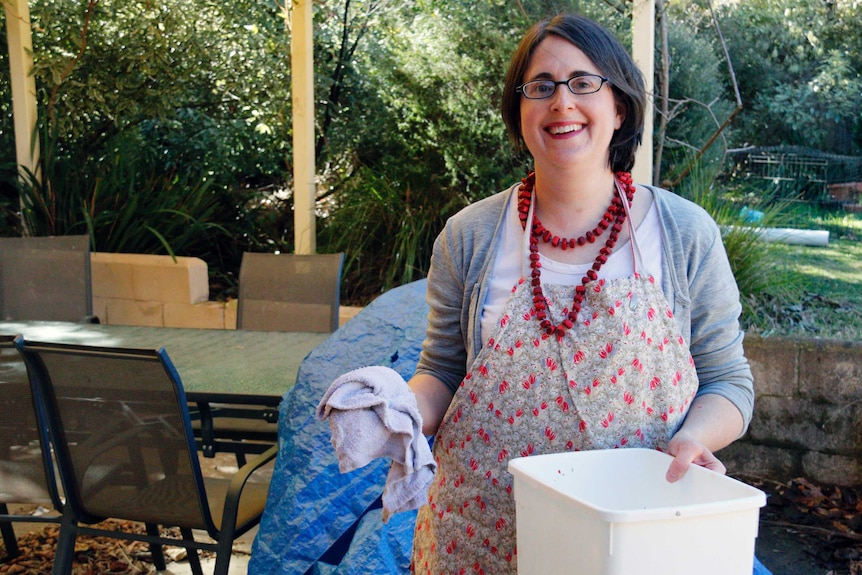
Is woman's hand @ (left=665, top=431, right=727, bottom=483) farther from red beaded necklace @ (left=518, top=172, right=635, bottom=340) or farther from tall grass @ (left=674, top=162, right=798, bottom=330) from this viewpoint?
tall grass @ (left=674, top=162, right=798, bottom=330)

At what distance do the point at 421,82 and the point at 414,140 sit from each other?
384 millimetres

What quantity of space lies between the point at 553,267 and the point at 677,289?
19 cm

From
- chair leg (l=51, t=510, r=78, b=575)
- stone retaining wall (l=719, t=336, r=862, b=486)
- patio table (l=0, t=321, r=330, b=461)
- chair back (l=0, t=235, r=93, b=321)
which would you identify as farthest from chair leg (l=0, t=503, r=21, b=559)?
stone retaining wall (l=719, t=336, r=862, b=486)

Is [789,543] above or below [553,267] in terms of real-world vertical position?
below

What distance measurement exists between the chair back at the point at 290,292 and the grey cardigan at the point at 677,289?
2643 millimetres

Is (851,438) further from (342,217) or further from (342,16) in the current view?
(342,16)

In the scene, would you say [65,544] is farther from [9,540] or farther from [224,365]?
[9,540]

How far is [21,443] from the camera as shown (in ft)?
9.40

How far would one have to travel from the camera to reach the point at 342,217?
6051 mm

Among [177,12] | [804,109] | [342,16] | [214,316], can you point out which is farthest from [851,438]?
[177,12]

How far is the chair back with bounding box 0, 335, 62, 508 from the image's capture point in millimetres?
2766

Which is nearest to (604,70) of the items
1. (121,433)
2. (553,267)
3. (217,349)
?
(553,267)

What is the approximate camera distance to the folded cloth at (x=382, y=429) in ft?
3.95

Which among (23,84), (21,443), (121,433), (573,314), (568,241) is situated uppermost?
(23,84)
